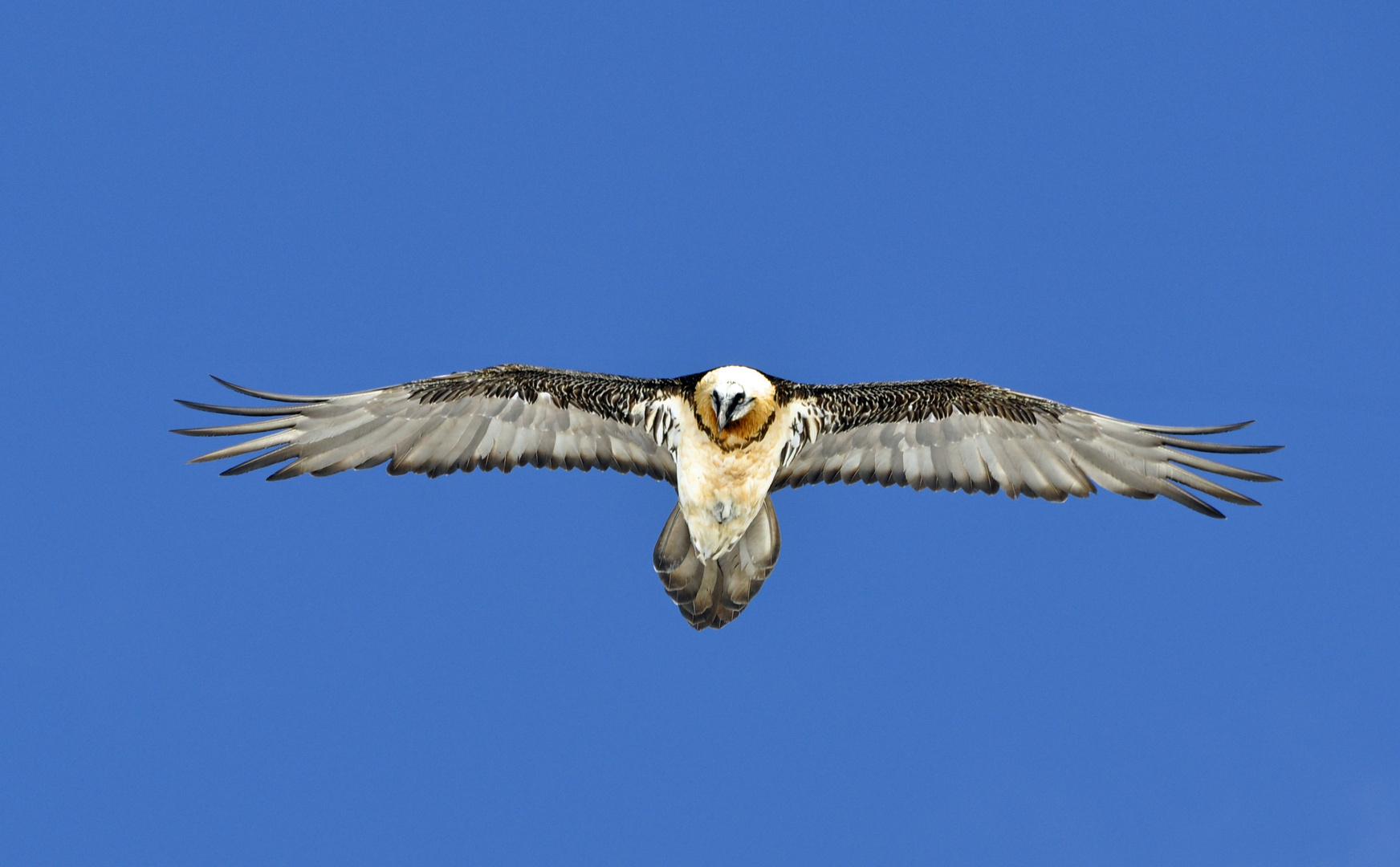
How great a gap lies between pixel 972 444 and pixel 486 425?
5.46 meters

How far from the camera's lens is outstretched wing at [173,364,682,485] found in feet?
34.4

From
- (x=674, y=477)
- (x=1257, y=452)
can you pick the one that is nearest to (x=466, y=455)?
(x=674, y=477)

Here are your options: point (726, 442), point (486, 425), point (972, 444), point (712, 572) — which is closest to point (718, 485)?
point (726, 442)

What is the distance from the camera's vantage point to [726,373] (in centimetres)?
1017

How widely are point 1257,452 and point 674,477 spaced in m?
5.93

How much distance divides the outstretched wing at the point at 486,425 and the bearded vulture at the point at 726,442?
13mm

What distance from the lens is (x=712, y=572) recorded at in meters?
10.7

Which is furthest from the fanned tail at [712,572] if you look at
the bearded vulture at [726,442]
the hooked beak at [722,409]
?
the hooked beak at [722,409]

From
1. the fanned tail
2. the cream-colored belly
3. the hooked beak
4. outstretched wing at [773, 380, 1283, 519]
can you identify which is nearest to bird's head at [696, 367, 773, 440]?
the hooked beak

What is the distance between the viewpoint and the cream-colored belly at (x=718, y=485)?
1027cm

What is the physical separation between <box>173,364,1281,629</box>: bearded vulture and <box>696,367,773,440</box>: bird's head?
0.06 feet

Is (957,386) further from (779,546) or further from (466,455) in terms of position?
(466,455)

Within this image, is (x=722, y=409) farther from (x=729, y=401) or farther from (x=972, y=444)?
(x=972, y=444)

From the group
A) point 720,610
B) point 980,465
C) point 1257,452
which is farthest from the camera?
point 980,465
